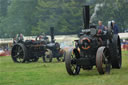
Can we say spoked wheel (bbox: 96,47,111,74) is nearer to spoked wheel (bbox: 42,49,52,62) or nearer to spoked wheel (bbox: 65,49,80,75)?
spoked wheel (bbox: 65,49,80,75)

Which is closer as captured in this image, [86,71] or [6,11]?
[86,71]

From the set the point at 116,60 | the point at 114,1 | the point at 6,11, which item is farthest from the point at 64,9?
the point at 116,60

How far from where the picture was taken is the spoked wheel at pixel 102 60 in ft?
30.8

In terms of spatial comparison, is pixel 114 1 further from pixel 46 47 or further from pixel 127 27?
pixel 46 47

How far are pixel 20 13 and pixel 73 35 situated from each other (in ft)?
48.0

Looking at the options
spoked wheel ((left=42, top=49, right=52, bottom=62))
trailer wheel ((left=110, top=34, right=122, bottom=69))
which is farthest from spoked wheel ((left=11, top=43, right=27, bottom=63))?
trailer wheel ((left=110, top=34, right=122, bottom=69))

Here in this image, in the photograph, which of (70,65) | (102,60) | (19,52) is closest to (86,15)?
(102,60)

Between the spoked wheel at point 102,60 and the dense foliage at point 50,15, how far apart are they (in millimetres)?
30081

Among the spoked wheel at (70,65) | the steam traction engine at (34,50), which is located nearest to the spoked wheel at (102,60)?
the spoked wheel at (70,65)

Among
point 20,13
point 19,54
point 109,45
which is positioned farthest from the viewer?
point 20,13

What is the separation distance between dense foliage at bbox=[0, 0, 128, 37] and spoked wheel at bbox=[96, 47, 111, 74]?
30081 mm

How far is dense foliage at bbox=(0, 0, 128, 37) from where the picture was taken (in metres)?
44.4

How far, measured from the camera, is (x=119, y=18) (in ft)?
144

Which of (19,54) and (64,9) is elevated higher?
(64,9)
